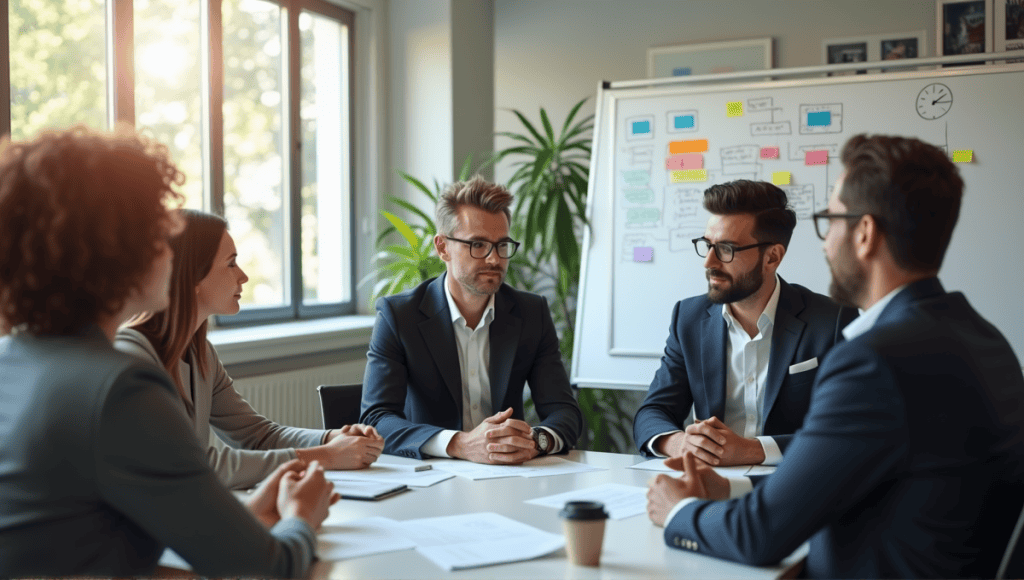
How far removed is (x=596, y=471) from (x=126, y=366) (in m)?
1.25

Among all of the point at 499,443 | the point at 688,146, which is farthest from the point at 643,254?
the point at 499,443

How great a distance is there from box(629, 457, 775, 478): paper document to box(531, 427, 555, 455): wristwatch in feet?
0.81

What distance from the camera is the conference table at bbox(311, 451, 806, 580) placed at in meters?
1.35

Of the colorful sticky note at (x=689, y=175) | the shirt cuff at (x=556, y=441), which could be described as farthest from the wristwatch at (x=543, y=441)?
the colorful sticky note at (x=689, y=175)

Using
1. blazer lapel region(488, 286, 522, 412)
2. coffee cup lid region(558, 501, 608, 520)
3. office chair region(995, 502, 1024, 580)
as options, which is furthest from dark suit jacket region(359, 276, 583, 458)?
office chair region(995, 502, 1024, 580)

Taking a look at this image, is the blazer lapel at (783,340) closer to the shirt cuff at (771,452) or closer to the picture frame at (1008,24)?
the shirt cuff at (771,452)

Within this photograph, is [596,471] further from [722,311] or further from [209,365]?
[209,365]

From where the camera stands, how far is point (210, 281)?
6.50 ft

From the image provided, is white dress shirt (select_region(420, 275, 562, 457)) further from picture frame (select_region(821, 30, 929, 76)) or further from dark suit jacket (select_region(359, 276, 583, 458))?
picture frame (select_region(821, 30, 929, 76))

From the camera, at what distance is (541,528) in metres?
1.58

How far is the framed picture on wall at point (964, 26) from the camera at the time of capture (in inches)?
163

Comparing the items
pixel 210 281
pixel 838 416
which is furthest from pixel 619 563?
pixel 210 281

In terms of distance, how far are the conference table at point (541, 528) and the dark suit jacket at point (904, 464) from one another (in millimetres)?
95

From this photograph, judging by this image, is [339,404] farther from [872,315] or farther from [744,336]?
[872,315]
